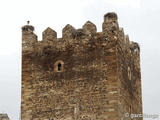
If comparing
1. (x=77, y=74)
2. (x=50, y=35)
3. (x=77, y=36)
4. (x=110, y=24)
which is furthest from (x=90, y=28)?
(x=77, y=74)

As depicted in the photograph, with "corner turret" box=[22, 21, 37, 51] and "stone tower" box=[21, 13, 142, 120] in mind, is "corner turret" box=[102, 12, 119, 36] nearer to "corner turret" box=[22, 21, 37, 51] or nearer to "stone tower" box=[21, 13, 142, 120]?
"stone tower" box=[21, 13, 142, 120]

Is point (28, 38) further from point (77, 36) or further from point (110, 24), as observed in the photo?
point (110, 24)

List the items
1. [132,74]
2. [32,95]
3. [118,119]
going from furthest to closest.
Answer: [132,74], [32,95], [118,119]

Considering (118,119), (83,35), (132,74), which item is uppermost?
(83,35)

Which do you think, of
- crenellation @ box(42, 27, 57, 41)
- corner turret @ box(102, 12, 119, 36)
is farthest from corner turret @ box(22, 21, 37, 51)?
corner turret @ box(102, 12, 119, 36)

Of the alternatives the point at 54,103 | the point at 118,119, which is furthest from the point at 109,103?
the point at 54,103

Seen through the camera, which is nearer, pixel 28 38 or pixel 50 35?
pixel 50 35

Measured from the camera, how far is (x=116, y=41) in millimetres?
21578

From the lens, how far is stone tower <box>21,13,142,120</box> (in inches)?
832

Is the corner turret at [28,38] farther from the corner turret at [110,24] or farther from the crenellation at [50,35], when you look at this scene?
the corner turret at [110,24]

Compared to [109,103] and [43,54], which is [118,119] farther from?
[43,54]

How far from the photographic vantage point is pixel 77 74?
21.8 m

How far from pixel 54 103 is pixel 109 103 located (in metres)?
2.19

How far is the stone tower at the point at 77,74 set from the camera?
69.4 feet
